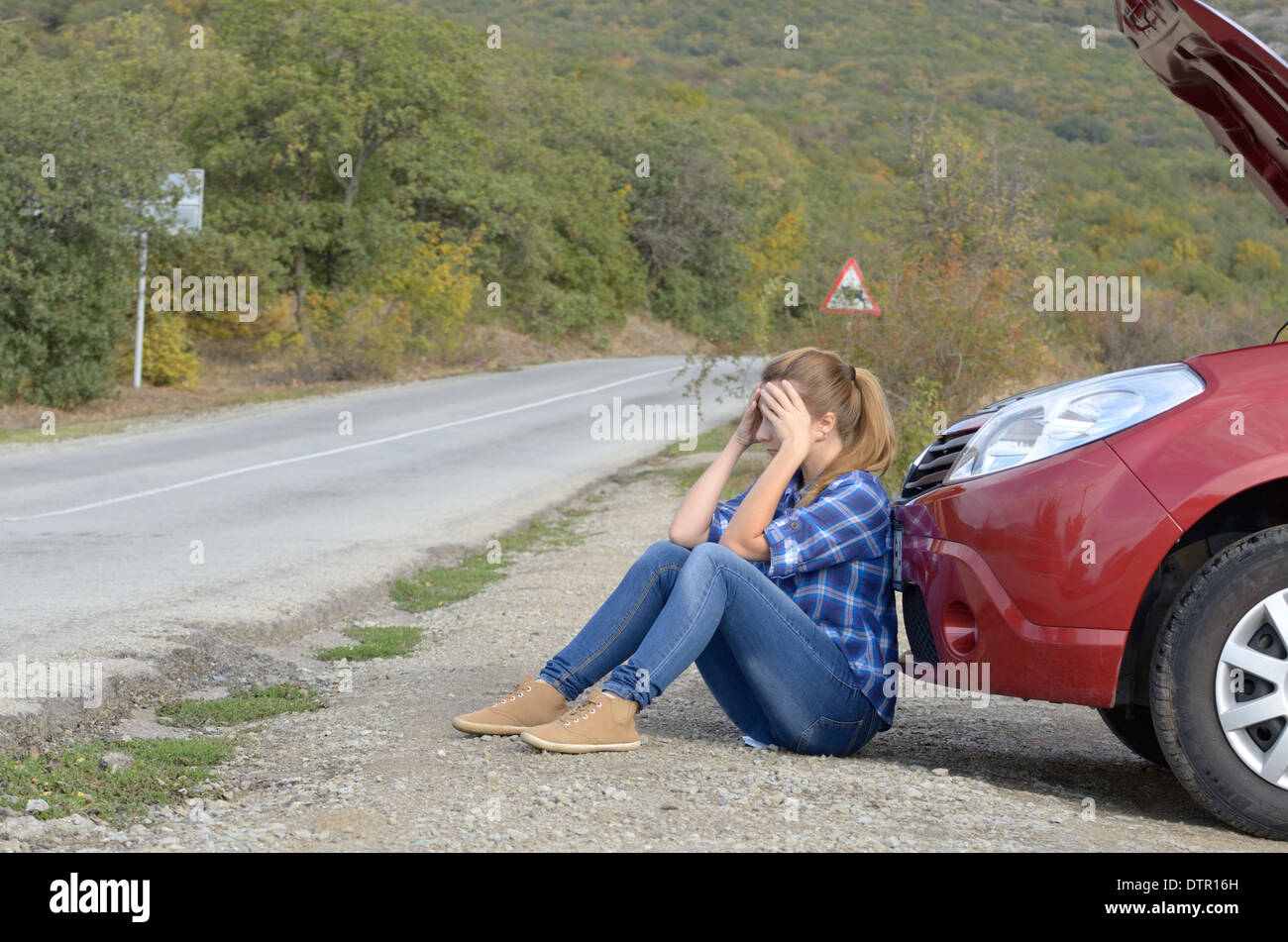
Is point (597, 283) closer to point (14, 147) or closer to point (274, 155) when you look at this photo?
point (274, 155)

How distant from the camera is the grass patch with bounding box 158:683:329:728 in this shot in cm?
534

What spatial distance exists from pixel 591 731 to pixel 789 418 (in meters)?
1.16

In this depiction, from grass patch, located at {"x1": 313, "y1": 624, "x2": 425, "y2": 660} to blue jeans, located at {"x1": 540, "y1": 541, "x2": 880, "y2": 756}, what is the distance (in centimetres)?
257

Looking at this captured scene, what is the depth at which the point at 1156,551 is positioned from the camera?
3611mm

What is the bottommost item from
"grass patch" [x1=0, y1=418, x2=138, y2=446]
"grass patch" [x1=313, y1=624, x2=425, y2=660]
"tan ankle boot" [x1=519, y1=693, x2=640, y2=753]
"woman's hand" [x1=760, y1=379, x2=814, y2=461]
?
"grass patch" [x1=313, y1=624, x2=425, y2=660]

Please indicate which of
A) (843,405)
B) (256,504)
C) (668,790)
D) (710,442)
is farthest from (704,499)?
(710,442)

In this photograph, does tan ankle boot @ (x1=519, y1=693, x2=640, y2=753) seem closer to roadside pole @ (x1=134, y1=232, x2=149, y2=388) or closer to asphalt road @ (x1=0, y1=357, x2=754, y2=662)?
asphalt road @ (x1=0, y1=357, x2=754, y2=662)

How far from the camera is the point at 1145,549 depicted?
362 cm

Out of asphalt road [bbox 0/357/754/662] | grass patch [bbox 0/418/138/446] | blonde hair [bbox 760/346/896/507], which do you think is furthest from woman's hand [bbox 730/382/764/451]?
grass patch [bbox 0/418/138/446]

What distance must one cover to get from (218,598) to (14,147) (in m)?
15.7

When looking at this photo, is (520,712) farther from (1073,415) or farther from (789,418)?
(1073,415)

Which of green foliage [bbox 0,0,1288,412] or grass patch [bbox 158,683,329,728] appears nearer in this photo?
grass patch [bbox 158,683,329,728]

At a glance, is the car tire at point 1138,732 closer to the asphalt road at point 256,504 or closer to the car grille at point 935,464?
the car grille at point 935,464

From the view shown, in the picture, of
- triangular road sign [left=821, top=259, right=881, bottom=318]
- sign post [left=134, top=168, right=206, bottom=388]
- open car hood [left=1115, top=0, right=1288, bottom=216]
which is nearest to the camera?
open car hood [left=1115, top=0, right=1288, bottom=216]
